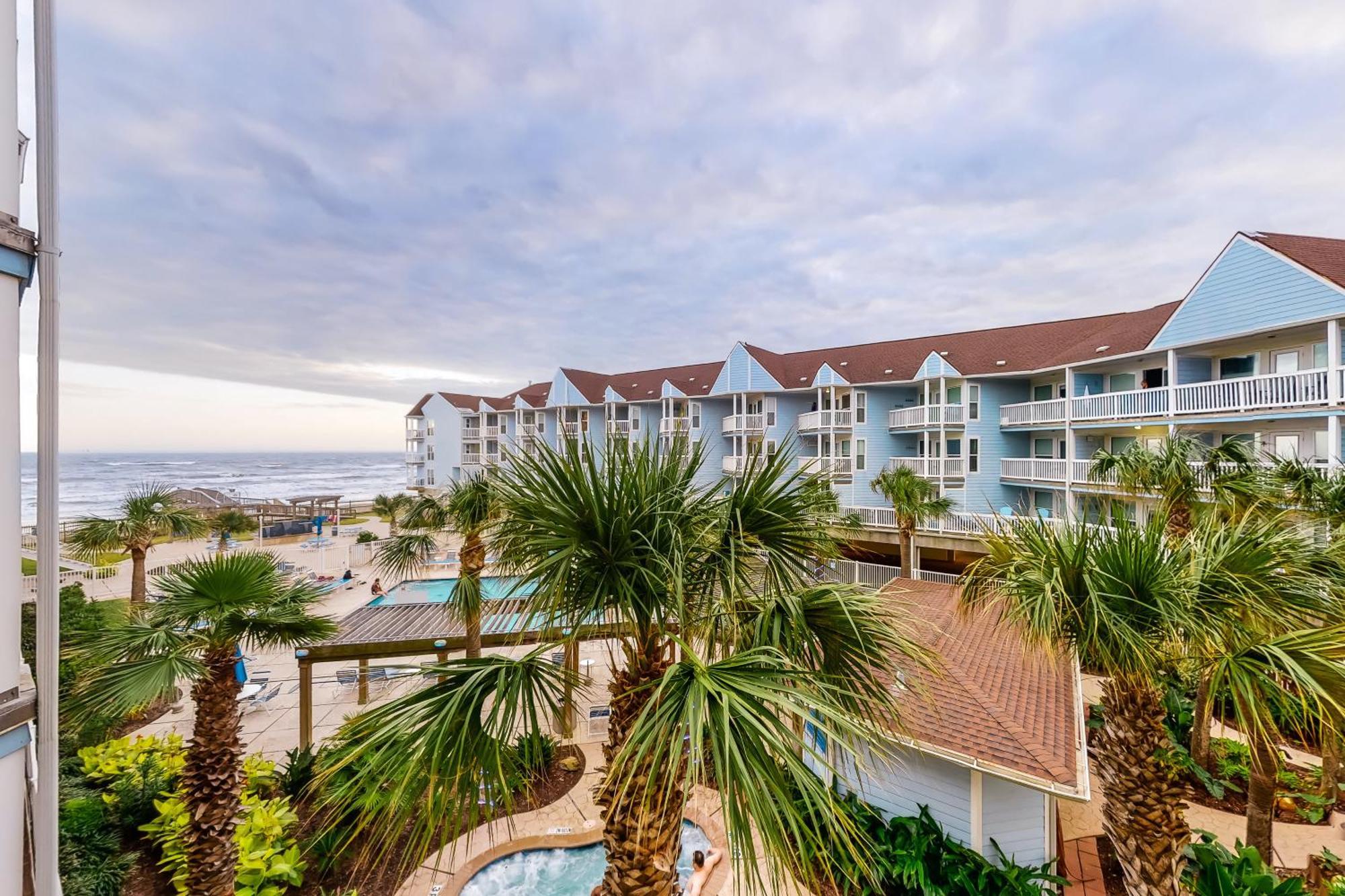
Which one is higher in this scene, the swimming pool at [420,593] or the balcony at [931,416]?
the balcony at [931,416]

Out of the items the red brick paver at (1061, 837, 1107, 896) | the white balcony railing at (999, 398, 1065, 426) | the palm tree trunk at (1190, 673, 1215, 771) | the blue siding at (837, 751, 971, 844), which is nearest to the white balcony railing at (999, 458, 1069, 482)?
the white balcony railing at (999, 398, 1065, 426)

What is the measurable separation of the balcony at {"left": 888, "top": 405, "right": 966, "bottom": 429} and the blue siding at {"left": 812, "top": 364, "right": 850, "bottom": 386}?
2.85 metres

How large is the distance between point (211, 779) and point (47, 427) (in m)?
4.69

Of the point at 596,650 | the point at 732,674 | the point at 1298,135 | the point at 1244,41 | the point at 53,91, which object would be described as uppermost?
the point at 1244,41

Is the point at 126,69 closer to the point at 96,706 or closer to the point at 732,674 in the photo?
the point at 96,706

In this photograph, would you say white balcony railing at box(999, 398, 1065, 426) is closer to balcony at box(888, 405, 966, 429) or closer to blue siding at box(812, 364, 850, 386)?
balcony at box(888, 405, 966, 429)

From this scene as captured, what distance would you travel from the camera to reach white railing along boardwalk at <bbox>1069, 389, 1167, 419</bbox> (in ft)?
44.5

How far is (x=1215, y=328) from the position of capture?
12234 mm

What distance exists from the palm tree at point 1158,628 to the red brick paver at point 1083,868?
1.19 meters

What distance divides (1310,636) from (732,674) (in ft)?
15.3

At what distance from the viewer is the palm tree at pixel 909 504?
555 inches

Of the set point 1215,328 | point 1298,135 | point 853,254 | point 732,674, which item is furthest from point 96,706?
point 853,254

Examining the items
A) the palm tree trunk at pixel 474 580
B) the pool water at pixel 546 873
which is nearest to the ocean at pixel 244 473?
the palm tree trunk at pixel 474 580

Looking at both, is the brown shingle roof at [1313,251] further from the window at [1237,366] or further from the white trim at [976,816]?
the white trim at [976,816]
